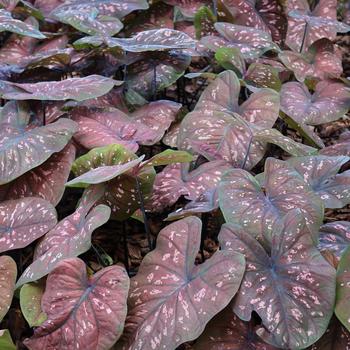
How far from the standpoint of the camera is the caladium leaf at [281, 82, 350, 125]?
7.81ft

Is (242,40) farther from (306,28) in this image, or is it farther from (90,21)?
(90,21)

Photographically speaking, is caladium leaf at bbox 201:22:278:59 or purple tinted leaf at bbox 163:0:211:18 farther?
purple tinted leaf at bbox 163:0:211:18

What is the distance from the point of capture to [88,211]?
1.86 m

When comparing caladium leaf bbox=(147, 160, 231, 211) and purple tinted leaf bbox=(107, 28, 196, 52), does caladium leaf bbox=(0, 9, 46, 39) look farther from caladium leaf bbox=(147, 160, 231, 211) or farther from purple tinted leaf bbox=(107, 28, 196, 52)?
caladium leaf bbox=(147, 160, 231, 211)

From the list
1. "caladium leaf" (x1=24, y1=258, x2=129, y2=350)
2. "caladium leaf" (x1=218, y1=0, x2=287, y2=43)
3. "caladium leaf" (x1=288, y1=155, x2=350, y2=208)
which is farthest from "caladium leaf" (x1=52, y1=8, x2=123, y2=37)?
"caladium leaf" (x1=24, y1=258, x2=129, y2=350)

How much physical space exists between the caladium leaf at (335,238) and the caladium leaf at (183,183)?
367 mm

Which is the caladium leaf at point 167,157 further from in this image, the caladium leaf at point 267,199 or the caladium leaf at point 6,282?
the caladium leaf at point 6,282

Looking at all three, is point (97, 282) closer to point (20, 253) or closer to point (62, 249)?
point (62, 249)

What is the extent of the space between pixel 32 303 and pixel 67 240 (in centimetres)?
19

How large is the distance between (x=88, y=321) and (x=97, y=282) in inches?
4.0

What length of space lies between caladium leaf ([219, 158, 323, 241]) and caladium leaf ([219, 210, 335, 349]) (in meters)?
0.05

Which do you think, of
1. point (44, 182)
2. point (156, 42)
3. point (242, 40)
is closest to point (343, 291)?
point (44, 182)

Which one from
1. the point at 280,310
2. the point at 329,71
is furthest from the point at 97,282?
the point at 329,71

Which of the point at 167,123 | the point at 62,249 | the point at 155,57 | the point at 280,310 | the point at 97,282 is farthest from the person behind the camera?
the point at 155,57
